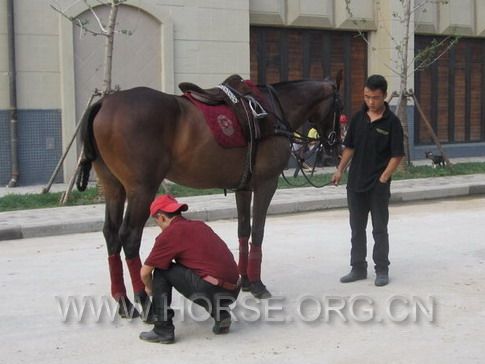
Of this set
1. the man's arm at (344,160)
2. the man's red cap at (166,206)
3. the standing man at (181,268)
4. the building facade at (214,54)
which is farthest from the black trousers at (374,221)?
the building facade at (214,54)

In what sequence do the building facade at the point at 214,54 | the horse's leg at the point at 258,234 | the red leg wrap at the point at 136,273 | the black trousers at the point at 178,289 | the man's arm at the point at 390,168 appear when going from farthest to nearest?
1. the building facade at the point at 214,54
2. the man's arm at the point at 390,168
3. the horse's leg at the point at 258,234
4. the red leg wrap at the point at 136,273
5. the black trousers at the point at 178,289

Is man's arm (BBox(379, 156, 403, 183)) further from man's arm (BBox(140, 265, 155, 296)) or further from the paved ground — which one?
man's arm (BBox(140, 265, 155, 296))

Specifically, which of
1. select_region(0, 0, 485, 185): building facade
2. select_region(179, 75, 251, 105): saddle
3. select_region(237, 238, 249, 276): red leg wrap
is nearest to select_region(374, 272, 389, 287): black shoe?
select_region(237, 238, 249, 276): red leg wrap

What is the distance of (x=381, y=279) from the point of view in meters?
7.30

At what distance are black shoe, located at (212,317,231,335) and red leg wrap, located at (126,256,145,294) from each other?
726 mm

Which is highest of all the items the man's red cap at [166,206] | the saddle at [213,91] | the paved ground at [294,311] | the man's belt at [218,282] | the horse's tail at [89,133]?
the saddle at [213,91]

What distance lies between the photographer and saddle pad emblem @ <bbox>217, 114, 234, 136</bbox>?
6393mm

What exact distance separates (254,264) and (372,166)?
157 cm

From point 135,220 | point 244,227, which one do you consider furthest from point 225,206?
point 135,220

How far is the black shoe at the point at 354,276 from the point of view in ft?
24.2

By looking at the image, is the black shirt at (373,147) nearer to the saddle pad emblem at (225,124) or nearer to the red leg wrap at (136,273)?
the saddle pad emblem at (225,124)

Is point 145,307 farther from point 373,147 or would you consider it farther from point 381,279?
point 373,147

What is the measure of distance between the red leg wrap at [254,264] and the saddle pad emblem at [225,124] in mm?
1084

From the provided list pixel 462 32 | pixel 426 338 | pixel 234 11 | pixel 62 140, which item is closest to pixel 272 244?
pixel 426 338
